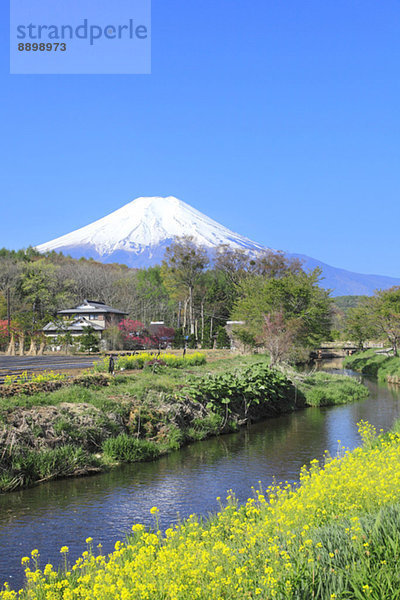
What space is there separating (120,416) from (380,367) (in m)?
38.8

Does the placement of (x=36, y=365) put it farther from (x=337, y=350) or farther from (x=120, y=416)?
(x=337, y=350)

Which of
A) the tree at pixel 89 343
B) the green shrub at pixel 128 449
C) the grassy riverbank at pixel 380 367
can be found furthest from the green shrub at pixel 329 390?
the tree at pixel 89 343

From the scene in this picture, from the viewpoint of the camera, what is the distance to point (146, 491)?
557 inches

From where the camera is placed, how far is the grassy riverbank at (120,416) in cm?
1541

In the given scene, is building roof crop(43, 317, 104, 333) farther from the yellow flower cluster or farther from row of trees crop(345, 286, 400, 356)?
the yellow flower cluster

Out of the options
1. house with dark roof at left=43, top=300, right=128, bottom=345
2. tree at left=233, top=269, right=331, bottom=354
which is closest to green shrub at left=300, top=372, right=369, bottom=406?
tree at left=233, top=269, right=331, bottom=354

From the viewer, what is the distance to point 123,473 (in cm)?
1611

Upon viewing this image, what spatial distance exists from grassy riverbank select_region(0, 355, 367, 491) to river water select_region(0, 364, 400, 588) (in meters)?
0.62

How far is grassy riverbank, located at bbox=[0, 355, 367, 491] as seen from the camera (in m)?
15.4

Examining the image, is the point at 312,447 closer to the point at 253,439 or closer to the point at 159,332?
the point at 253,439

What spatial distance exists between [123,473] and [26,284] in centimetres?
6498

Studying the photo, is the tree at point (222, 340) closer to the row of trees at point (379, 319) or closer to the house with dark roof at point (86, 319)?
the house with dark roof at point (86, 319)

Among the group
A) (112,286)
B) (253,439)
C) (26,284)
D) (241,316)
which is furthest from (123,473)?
(112,286)

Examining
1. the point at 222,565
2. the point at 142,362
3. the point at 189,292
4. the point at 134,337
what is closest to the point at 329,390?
the point at 142,362
